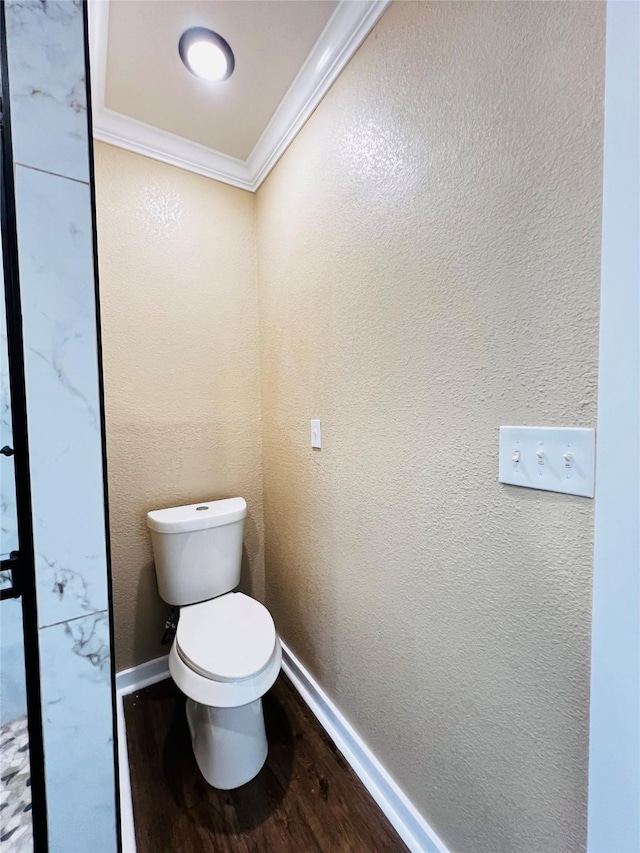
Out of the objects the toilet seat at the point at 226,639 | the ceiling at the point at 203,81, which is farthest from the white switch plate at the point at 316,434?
the ceiling at the point at 203,81

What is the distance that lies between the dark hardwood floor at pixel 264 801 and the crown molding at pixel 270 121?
231 centimetres

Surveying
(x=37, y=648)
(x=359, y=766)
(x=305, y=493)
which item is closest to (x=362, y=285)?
(x=305, y=493)

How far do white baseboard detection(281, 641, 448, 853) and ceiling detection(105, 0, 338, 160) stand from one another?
230 cm

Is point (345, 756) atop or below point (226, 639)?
below

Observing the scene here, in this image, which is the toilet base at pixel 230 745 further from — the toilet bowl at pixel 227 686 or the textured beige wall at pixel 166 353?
the textured beige wall at pixel 166 353

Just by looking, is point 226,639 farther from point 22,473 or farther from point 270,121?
point 270,121

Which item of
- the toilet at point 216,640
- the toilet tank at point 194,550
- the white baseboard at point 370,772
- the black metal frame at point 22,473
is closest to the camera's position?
the black metal frame at point 22,473

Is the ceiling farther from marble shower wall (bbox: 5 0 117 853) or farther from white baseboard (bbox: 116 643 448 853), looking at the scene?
white baseboard (bbox: 116 643 448 853)

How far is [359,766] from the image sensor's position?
115 centimetres

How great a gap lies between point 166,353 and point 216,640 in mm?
1164

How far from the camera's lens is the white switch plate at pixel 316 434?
1.33 m

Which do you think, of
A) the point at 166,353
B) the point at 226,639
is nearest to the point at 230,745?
the point at 226,639

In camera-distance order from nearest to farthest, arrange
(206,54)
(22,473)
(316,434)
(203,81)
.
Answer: (22,473) → (206,54) → (203,81) → (316,434)

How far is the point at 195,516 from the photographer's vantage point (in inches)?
56.1
